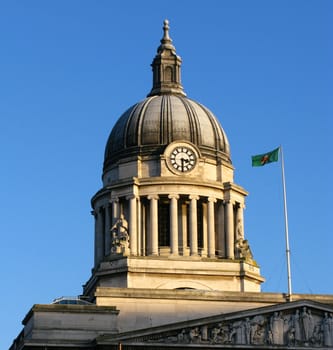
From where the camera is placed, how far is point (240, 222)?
337ft

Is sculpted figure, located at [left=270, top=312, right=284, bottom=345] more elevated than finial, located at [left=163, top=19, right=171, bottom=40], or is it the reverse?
finial, located at [left=163, top=19, right=171, bottom=40]

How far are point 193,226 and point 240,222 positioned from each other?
15.6 ft

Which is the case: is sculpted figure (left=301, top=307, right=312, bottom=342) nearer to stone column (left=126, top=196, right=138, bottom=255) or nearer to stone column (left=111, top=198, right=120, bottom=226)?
stone column (left=126, top=196, right=138, bottom=255)

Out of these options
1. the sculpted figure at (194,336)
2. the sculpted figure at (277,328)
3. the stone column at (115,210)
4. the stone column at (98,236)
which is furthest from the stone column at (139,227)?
the sculpted figure at (277,328)

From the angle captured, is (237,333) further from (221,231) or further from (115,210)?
(115,210)

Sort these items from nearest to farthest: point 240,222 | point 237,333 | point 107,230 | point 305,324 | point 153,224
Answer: point 237,333 → point 305,324 → point 153,224 → point 107,230 → point 240,222

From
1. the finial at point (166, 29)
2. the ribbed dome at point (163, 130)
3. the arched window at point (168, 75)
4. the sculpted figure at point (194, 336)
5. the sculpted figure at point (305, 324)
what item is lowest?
the sculpted figure at point (194, 336)

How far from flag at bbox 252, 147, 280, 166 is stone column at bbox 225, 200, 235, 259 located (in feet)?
13.1

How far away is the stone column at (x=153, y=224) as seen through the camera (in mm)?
98812

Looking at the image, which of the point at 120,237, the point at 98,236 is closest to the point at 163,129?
the point at 98,236

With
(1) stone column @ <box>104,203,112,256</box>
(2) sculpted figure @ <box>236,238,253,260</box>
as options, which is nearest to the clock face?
(1) stone column @ <box>104,203,112,256</box>

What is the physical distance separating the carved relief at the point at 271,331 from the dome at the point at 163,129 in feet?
71.6

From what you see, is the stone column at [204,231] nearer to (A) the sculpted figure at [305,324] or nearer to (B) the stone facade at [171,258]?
(B) the stone facade at [171,258]

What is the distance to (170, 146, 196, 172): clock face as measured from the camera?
101375 mm
